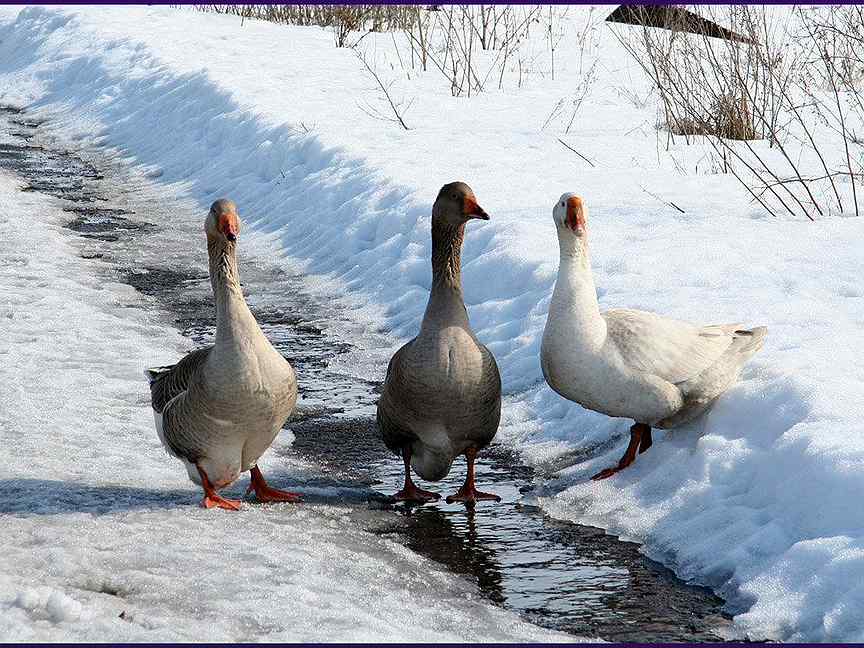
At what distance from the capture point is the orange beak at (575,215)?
654cm

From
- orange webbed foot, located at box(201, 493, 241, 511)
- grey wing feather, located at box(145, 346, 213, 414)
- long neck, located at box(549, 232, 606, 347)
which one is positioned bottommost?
orange webbed foot, located at box(201, 493, 241, 511)

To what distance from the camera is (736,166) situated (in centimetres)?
1254

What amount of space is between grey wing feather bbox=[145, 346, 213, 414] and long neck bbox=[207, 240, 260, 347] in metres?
0.19

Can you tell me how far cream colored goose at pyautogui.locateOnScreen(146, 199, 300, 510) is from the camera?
5.93 m

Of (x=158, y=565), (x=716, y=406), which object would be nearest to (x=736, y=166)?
(x=716, y=406)

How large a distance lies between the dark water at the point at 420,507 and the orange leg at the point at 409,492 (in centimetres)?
5

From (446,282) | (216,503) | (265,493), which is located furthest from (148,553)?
(446,282)

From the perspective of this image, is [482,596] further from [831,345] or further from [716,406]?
[831,345]

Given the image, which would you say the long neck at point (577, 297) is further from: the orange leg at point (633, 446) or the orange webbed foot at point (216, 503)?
the orange webbed foot at point (216, 503)

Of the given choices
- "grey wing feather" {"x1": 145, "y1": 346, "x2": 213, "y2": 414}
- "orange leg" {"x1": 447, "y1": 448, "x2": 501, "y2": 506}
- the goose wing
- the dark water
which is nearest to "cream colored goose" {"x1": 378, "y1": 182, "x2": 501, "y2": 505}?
"orange leg" {"x1": 447, "y1": 448, "x2": 501, "y2": 506}

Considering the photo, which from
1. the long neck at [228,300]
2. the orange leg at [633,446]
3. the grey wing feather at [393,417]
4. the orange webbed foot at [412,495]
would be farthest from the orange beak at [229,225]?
the orange leg at [633,446]

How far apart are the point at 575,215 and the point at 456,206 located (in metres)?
0.64

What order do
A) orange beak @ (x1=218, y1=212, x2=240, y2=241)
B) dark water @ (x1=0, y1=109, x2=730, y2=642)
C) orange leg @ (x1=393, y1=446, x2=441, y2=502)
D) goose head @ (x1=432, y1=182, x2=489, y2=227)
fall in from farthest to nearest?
goose head @ (x1=432, y1=182, x2=489, y2=227), orange leg @ (x1=393, y1=446, x2=441, y2=502), orange beak @ (x1=218, y1=212, x2=240, y2=241), dark water @ (x1=0, y1=109, x2=730, y2=642)

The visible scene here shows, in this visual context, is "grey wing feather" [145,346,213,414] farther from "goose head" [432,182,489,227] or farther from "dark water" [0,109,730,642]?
"goose head" [432,182,489,227]
